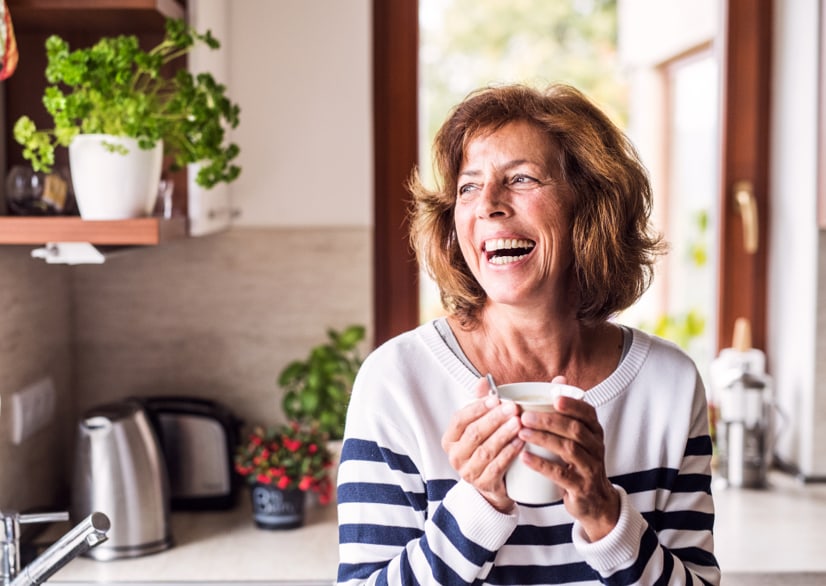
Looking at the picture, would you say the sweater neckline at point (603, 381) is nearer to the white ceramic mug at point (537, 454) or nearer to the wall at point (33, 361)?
the white ceramic mug at point (537, 454)

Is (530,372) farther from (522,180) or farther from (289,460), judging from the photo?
(289,460)

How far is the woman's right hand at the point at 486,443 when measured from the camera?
1076 millimetres

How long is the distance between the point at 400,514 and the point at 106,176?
2.69 feet

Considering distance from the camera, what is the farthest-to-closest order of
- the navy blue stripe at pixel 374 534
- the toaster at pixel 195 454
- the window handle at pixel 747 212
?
the window handle at pixel 747 212 → the toaster at pixel 195 454 → the navy blue stripe at pixel 374 534

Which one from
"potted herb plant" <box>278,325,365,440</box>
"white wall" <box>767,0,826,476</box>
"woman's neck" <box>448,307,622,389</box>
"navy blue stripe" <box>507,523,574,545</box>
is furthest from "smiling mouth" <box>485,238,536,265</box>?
"white wall" <box>767,0,826,476</box>

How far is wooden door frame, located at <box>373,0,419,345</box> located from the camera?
8.65 feet

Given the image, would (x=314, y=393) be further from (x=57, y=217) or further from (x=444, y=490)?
(x=444, y=490)

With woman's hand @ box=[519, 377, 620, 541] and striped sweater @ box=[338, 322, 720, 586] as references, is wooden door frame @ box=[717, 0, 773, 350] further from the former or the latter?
woman's hand @ box=[519, 377, 620, 541]

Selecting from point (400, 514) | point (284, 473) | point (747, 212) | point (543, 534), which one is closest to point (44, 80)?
point (284, 473)

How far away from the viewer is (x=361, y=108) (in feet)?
8.33

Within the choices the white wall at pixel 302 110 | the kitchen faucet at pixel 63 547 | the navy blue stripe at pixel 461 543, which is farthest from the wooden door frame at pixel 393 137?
the navy blue stripe at pixel 461 543

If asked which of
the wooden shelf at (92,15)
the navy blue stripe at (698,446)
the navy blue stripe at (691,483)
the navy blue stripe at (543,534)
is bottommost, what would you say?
the navy blue stripe at (543,534)

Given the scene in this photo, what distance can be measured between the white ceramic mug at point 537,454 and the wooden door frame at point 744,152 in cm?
173

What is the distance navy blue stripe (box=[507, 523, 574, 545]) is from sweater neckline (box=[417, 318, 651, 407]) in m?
0.17
